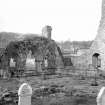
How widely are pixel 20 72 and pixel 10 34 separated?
1598 centimetres

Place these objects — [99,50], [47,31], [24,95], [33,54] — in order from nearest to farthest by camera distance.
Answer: [24,95]
[99,50]
[33,54]
[47,31]

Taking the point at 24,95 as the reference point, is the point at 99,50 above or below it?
above

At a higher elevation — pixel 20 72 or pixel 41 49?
pixel 41 49

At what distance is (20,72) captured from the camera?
20.4m

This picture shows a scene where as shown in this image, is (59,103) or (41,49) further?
(41,49)

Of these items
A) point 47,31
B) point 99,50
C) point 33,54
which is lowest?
point 33,54

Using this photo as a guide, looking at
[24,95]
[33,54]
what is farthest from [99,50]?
[24,95]

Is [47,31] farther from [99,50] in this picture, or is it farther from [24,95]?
[24,95]

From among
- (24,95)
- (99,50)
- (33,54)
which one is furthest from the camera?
(33,54)

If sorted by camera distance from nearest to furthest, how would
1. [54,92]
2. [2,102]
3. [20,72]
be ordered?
1. [2,102]
2. [54,92]
3. [20,72]

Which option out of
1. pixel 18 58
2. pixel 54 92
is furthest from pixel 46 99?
pixel 18 58

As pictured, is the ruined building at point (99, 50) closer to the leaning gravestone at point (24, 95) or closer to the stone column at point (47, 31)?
the stone column at point (47, 31)

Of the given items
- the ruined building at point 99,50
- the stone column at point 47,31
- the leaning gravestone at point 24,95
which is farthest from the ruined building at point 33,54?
the leaning gravestone at point 24,95

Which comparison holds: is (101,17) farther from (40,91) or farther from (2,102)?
(2,102)
